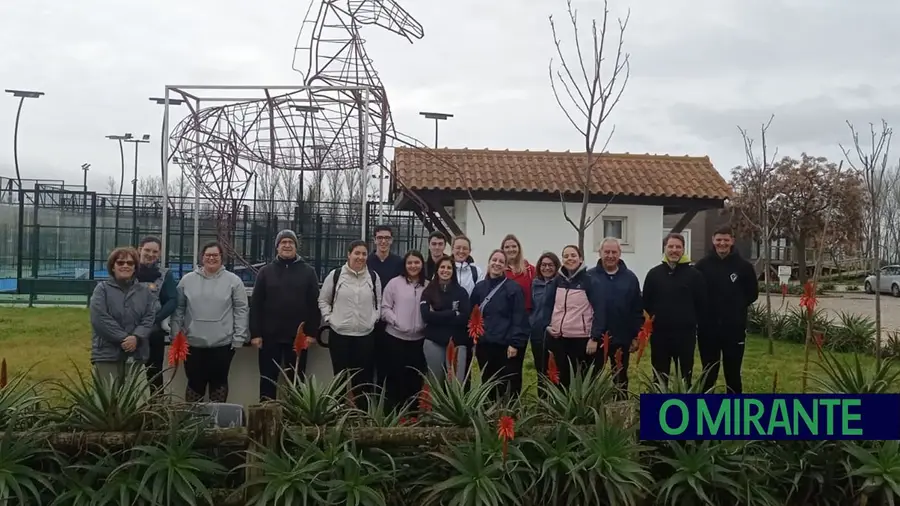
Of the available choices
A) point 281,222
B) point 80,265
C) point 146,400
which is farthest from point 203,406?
point 80,265

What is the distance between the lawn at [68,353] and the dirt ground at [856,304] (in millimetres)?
8342

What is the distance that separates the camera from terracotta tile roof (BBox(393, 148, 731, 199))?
12914mm

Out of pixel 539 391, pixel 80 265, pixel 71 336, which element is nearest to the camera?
pixel 539 391

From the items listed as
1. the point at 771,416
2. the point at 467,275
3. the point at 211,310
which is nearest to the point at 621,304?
the point at 467,275

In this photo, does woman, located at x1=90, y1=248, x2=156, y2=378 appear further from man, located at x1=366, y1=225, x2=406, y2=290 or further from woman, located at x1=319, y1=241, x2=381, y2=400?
man, located at x1=366, y1=225, x2=406, y2=290

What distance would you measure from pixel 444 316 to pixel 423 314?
167 mm

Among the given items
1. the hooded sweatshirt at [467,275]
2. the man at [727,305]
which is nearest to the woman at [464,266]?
the hooded sweatshirt at [467,275]

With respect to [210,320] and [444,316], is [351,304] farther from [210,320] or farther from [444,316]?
[210,320]

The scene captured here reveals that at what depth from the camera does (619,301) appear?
17.8ft

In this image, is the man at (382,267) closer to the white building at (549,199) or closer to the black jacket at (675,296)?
the black jacket at (675,296)

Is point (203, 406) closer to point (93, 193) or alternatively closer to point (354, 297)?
point (354, 297)

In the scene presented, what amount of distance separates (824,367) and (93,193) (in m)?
14.8

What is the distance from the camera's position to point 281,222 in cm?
1334

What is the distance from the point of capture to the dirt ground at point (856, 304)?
65.1ft
